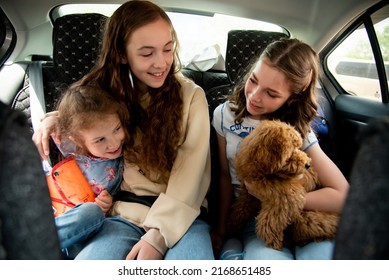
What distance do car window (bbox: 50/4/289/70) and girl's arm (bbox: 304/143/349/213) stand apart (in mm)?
825

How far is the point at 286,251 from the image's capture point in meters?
0.77

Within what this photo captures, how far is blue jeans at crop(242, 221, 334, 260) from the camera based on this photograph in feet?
2.32

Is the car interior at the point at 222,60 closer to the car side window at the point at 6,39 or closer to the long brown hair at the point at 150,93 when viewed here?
the car side window at the point at 6,39

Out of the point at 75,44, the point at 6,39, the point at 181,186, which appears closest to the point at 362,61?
the point at 181,186

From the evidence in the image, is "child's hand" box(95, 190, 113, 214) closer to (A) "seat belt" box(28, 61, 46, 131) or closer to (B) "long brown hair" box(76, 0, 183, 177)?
(B) "long brown hair" box(76, 0, 183, 177)

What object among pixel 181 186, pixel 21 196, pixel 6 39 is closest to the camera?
pixel 21 196

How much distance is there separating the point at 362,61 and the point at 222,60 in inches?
28.0

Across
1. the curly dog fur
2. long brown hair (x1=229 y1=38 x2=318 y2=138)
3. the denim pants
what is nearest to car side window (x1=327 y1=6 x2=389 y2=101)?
long brown hair (x1=229 y1=38 x2=318 y2=138)

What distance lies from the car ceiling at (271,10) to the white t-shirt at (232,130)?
0.55m

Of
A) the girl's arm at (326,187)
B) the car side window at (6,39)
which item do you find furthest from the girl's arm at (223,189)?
the car side window at (6,39)

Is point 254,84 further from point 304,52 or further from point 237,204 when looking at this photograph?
point 237,204

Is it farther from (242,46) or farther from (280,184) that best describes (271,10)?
(280,184)

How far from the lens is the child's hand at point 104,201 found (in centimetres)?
84

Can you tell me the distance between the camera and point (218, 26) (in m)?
1.43
